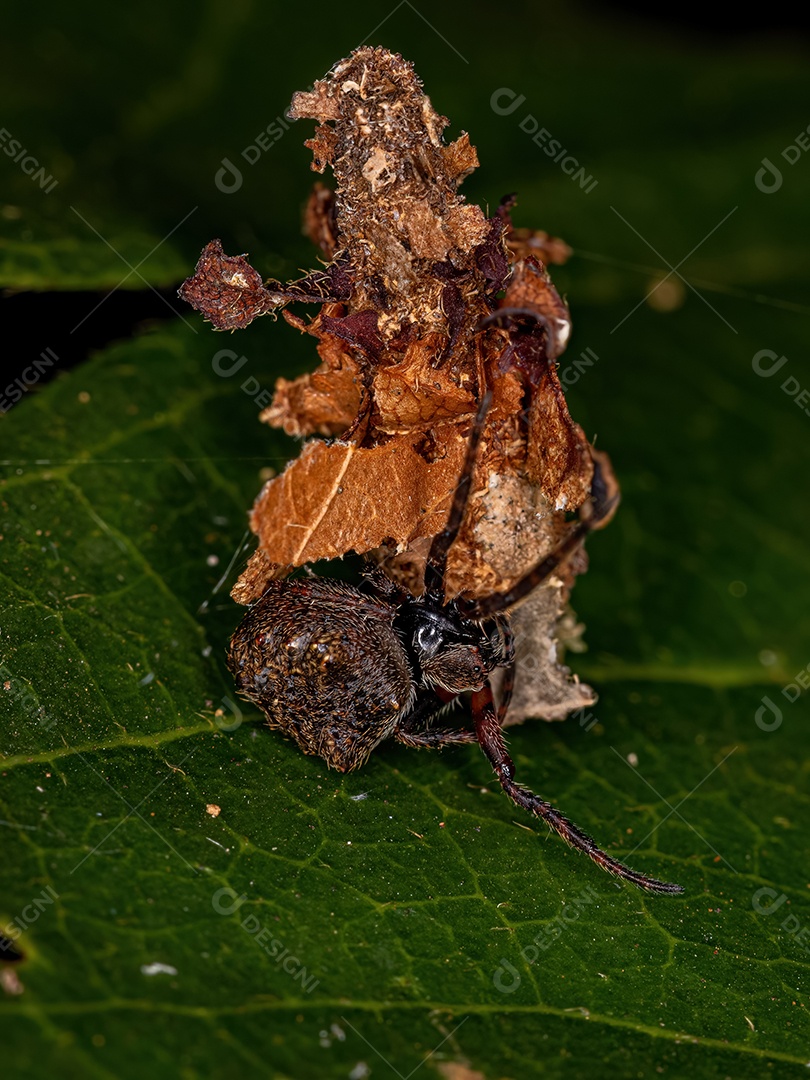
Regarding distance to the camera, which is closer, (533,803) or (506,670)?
(533,803)

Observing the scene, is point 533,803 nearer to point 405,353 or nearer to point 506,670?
point 506,670

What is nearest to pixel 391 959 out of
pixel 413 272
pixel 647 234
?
pixel 413 272

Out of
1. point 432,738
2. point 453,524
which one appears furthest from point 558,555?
point 432,738

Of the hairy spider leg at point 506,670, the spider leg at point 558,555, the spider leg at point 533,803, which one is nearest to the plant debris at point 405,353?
the spider leg at point 558,555

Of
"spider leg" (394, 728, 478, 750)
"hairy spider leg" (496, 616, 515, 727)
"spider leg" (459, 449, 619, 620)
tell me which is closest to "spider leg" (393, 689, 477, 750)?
"spider leg" (394, 728, 478, 750)

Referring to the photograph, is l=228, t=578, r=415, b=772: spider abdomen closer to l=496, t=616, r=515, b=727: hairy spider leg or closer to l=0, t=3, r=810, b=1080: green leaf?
l=0, t=3, r=810, b=1080: green leaf

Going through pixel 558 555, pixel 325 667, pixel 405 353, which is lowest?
pixel 325 667

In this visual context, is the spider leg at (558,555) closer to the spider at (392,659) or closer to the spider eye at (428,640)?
the spider at (392,659)
